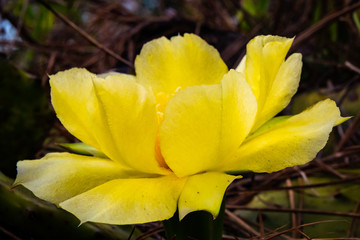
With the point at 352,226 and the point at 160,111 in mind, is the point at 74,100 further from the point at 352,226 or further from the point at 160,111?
the point at 352,226

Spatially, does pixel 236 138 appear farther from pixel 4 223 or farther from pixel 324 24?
pixel 324 24

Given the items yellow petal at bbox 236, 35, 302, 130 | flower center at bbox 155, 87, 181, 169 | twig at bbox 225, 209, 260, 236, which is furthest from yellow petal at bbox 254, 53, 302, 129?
twig at bbox 225, 209, 260, 236

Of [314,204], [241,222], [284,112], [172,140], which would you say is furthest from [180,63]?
[284,112]

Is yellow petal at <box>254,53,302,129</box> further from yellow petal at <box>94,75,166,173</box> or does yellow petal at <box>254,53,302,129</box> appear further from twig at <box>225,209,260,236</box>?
twig at <box>225,209,260,236</box>

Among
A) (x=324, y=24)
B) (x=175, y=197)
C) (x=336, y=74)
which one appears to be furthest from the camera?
(x=336, y=74)

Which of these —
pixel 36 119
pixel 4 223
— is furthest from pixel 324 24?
pixel 4 223

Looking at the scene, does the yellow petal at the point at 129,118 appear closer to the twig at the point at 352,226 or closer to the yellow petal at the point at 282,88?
the yellow petal at the point at 282,88

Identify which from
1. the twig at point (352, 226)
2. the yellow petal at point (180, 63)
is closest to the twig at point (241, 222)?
the twig at point (352, 226)
